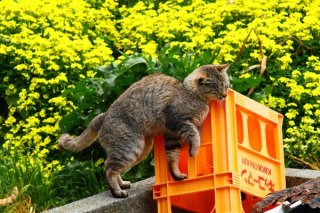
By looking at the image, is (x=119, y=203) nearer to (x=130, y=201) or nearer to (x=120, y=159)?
(x=130, y=201)

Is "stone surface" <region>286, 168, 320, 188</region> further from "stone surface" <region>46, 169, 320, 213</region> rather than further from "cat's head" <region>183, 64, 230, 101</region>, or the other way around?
"cat's head" <region>183, 64, 230, 101</region>

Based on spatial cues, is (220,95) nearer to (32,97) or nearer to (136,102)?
(136,102)

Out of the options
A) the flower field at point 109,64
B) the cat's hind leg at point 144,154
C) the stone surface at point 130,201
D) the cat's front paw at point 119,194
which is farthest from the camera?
the flower field at point 109,64

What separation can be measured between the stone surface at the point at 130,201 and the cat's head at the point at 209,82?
786mm

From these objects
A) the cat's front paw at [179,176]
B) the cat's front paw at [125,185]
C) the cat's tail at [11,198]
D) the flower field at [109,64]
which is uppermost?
the flower field at [109,64]

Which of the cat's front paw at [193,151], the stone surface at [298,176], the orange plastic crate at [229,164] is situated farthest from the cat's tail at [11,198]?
the stone surface at [298,176]

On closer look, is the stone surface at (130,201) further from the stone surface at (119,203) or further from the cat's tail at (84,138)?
the cat's tail at (84,138)

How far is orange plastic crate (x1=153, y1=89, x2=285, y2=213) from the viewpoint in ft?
21.6

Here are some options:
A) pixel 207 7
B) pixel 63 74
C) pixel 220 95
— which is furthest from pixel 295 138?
pixel 207 7

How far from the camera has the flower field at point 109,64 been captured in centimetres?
757

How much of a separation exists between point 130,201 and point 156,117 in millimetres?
609

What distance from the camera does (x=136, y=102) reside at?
6.95 meters

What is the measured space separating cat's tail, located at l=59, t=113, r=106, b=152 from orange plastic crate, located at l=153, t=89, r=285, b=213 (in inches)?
17.6

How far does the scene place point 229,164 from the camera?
259 inches
